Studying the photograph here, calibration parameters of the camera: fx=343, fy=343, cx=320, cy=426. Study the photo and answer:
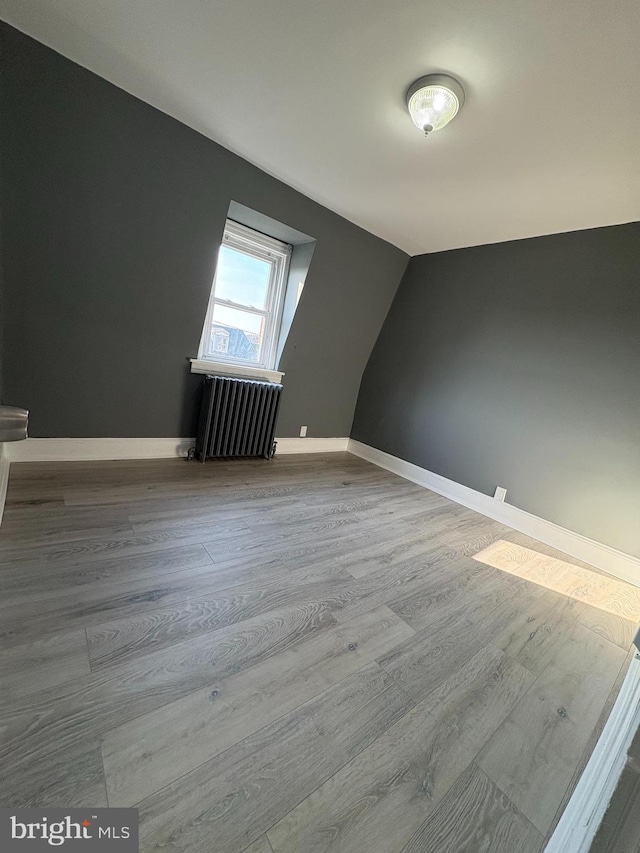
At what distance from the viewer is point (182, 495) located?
8.14ft

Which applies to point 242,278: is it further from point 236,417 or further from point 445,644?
point 445,644

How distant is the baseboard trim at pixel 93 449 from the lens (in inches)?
97.7

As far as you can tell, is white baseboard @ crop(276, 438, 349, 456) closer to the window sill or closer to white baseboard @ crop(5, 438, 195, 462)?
the window sill

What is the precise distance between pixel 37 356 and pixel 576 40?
3196mm

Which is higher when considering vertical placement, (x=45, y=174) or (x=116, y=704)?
(x=45, y=174)

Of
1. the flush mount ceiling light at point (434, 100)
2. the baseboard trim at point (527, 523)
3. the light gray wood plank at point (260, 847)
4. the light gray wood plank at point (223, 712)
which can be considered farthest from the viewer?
the baseboard trim at point (527, 523)

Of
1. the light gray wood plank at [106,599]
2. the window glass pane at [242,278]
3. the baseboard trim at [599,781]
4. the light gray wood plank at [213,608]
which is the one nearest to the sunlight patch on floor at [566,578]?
the baseboard trim at [599,781]

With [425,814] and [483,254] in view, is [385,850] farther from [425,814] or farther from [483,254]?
[483,254]

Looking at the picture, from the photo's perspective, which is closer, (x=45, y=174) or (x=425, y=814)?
(x=425, y=814)

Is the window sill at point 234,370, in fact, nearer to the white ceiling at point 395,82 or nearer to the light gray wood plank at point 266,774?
the white ceiling at point 395,82

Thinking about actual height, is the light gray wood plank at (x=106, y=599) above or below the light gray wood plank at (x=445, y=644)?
below

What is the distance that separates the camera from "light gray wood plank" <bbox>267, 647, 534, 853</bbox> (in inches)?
33.0

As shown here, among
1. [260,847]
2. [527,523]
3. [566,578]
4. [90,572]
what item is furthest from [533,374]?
[90,572]

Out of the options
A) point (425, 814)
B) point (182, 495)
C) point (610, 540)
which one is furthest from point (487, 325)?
point (425, 814)
